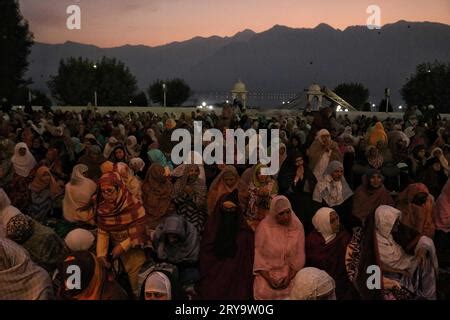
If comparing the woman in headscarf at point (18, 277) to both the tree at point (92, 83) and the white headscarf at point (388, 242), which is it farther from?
the tree at point (92, 83)

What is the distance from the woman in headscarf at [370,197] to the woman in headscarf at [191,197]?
1760 mm

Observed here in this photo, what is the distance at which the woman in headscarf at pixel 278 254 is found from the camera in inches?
167

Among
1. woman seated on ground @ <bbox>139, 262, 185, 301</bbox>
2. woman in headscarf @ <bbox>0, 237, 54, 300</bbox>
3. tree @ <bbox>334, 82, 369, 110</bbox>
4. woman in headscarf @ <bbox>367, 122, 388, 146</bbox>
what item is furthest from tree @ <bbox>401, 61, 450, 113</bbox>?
woman in headscarf @ <bbox>0, 237, 54, 300</bbox>

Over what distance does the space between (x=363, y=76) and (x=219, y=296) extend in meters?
152

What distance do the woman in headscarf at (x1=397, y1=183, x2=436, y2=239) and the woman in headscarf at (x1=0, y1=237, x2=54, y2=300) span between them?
144 inches

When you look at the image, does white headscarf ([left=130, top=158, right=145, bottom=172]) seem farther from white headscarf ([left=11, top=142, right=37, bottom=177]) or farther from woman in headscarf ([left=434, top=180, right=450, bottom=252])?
woman in headscarf ([left=434, top=180, right=450, bottom=252])

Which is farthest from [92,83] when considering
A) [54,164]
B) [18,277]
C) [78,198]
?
[18,277]

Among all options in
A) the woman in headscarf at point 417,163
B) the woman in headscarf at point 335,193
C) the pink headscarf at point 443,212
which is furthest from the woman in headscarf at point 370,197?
the woman in headscarf at point 417,163

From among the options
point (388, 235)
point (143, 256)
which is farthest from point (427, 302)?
point (143, 256)

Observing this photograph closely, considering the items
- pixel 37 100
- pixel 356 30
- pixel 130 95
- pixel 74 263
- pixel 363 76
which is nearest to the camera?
pixel 74 263

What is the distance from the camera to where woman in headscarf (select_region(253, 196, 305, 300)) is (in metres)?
4.25

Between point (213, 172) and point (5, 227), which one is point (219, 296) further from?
point (213, 172)

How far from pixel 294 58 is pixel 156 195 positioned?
170 meters

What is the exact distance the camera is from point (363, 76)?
149 m
